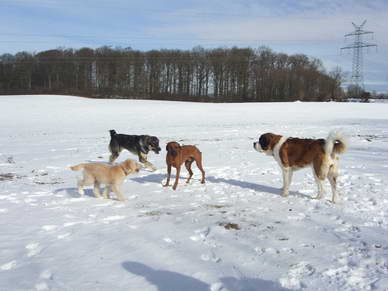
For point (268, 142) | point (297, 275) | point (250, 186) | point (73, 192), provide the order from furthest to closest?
point (250, 186), point (268, 142), point (73, 192), point (297, 275)

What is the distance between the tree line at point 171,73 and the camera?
74.2 m

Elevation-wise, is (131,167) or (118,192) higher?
(131,167)

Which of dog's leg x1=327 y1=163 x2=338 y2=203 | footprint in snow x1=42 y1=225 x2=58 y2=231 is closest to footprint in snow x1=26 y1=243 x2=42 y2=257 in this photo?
footprint in snow x1=42 y1=225 x2=58 y2=231

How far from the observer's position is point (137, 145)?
11336 millimetres

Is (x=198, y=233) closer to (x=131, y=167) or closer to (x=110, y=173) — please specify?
(x=131, y=167)

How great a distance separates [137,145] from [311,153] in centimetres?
596

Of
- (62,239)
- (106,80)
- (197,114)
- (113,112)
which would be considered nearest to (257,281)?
(62,239)

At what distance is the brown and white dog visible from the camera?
7047 millimetres

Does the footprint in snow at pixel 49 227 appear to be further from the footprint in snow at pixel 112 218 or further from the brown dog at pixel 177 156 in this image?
the brown dog at pixel 177 156

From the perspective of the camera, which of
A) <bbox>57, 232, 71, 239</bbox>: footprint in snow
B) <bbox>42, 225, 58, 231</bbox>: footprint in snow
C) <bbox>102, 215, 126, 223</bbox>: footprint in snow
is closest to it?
<bbox>57, 232, 71, 239</bbox>: footprint in snow

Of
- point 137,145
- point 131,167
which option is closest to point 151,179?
point 137,145

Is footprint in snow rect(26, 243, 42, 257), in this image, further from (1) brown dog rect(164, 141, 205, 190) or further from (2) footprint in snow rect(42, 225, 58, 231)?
(1) brown dog rect(164, 141, 205, 190)

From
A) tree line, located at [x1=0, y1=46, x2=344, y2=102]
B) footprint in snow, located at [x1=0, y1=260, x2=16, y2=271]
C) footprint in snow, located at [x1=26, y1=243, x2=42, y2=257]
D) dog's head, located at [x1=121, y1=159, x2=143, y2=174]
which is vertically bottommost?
footprint in snow, located at [x1=0, y1=260, x2=16, y2=271]

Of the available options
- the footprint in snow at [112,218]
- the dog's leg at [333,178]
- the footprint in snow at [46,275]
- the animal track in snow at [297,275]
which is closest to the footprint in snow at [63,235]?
the footprint in snow at [112,218]
